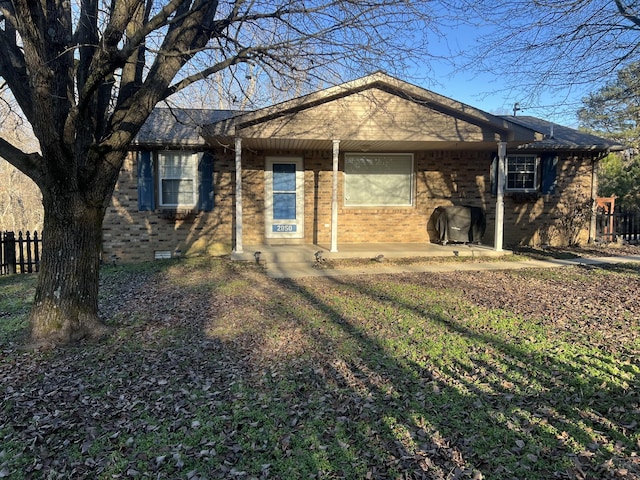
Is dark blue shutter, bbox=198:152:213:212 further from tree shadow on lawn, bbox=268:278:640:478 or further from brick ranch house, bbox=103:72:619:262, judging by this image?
tree shadow on lawn, bbox=268:278:640:478

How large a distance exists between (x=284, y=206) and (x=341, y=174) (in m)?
1.77

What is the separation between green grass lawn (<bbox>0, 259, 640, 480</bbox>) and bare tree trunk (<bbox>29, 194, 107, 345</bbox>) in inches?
11.1

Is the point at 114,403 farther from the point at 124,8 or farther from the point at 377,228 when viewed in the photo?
the point at 377,228

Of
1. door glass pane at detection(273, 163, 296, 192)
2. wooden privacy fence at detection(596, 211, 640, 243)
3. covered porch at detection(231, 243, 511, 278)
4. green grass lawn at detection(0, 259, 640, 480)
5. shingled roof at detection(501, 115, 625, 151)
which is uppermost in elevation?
shingled roof at detection(501, 115, 625, 151)

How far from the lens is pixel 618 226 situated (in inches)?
524

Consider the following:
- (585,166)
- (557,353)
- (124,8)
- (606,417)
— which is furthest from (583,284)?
(124,8)

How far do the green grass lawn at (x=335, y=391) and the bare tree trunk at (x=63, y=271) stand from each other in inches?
11.1

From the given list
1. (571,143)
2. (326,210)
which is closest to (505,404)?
(326,210)

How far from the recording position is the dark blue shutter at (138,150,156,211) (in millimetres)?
10820

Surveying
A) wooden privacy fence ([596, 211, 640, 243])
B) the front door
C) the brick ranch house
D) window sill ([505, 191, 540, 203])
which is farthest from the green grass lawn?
wooden privacy fence ([596, 211, 640, 243])

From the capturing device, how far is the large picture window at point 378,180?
1211cm

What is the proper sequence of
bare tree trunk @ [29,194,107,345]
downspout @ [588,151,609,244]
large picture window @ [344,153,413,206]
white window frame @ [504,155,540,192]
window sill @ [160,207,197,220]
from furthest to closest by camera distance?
downspout @ [588,151,609,244], white window frame @ [504,155,540,192], large picture window @ [344,153,413,206], window sill @ [160,207,197,220], bare tree trunk @ [29,194,107,345]

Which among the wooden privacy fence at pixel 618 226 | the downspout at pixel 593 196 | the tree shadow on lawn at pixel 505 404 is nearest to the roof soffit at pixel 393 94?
the downspout at pixel 593 196

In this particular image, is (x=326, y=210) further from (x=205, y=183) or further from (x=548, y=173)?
(x=548, y=173)
